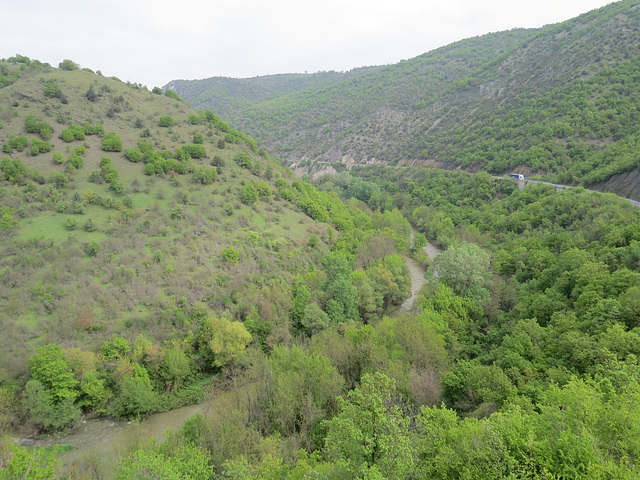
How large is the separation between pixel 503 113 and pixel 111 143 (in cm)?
11172

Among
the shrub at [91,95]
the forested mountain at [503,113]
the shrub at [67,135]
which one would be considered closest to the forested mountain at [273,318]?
the shrub at [67,135]

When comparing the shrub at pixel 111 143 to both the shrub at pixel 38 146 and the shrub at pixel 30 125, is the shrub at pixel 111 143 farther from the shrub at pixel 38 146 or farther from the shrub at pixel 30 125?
the shrub at pixel 30 125

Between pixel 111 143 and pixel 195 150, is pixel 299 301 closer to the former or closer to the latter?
pixel 195 150

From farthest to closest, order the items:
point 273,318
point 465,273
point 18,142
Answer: point 18,142 < point 465,273 < point 273,318

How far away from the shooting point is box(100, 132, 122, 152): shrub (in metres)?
58.6

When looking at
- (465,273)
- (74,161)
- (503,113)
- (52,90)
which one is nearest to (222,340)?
(465,273)

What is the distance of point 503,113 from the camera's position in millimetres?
102375

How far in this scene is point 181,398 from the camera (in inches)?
1284

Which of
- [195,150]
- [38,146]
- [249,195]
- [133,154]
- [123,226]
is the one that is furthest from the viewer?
[195,150]

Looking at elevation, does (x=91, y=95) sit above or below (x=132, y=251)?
above

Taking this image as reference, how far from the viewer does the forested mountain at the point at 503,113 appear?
71.7 metres

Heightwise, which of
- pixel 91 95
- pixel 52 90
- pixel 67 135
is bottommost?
pixel 67 135

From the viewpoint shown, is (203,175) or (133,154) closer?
(133,154)

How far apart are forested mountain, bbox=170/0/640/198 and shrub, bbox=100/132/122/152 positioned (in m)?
91.1
